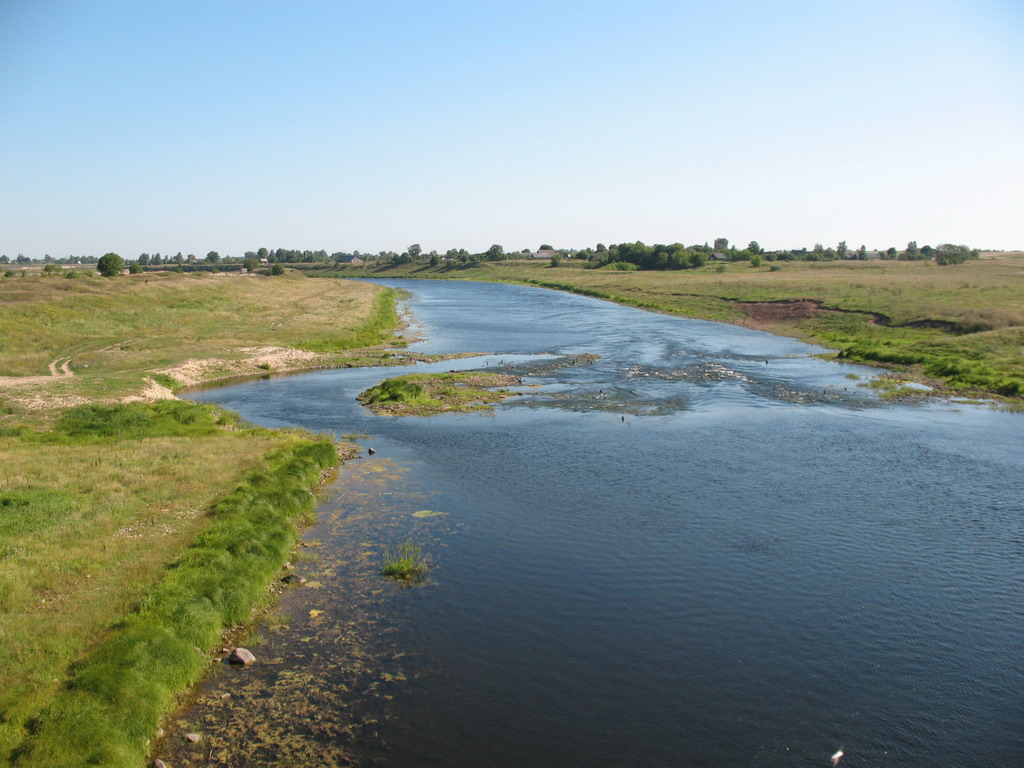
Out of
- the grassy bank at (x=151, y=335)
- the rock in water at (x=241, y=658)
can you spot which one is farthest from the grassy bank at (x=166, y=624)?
the grassy bank at (x=151, y=335)

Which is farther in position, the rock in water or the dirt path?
the dirt path

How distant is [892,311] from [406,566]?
219 ft

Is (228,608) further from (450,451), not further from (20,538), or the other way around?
(450,451)

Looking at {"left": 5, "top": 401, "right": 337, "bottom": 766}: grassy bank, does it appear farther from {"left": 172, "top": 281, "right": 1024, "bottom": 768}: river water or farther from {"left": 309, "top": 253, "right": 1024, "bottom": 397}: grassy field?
{"left": 309, "top": 253, "right": 1024, "bottom": 397}: grassy field

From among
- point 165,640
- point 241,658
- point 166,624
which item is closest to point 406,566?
point 241,658

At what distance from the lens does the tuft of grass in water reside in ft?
65.0

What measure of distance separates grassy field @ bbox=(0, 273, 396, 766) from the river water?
1.28m

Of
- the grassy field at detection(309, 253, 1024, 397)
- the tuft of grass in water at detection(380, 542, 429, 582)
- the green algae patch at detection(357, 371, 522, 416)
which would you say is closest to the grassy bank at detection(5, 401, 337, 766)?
the tuft of grass in water at detection(380, 542, 429, 582)

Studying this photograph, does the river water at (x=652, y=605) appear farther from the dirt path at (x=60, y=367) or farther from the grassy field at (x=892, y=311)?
the dirt path at (x=60, y=367)

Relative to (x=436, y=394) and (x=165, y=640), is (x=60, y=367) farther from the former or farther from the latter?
(x=165, y=640)

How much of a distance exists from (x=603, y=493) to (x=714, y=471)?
206 inches

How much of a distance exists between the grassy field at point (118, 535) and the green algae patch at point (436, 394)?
26.3 feet

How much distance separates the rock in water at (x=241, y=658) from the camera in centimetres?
1562

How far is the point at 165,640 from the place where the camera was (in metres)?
15.1
